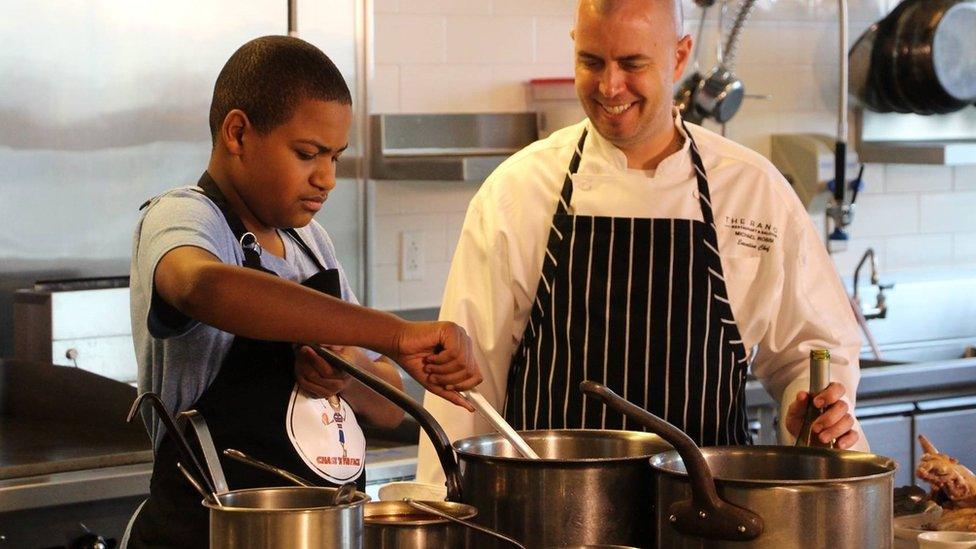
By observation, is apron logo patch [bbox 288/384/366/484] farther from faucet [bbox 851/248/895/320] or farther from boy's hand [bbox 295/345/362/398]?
faucet [bbox 851/248/895/320]

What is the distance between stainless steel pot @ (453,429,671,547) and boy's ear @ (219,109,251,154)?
467 millimetres

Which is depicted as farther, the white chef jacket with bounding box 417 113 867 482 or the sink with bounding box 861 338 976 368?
the sink with bounding box 861 338 976 368

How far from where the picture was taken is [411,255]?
12.5 ft

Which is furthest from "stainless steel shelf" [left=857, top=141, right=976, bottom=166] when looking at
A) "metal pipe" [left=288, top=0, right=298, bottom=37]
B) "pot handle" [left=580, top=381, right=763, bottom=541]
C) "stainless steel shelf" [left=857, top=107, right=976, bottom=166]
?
"pot handle" [left=580, top=381, right=763, bottom=541]

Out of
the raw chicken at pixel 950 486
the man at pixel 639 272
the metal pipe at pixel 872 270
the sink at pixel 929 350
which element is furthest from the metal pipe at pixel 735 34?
the raw chicken at pixel 950 486

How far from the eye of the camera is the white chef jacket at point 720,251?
2275 millimetres

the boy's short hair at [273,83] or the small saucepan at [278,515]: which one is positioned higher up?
the boy's short hair at [273,83]

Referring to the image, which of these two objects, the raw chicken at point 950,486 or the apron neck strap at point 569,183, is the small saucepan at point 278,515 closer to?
the raw chicken at point 950,486

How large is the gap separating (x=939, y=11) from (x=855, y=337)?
2438mm

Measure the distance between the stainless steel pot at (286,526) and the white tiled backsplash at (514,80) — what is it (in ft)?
8.47

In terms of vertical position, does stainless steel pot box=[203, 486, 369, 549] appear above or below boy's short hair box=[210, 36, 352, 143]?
below

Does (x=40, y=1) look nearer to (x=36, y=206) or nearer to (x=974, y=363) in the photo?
(x=36, y=206)

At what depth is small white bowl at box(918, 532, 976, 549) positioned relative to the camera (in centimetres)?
157

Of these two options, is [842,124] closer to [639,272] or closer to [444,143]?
[444,143]
